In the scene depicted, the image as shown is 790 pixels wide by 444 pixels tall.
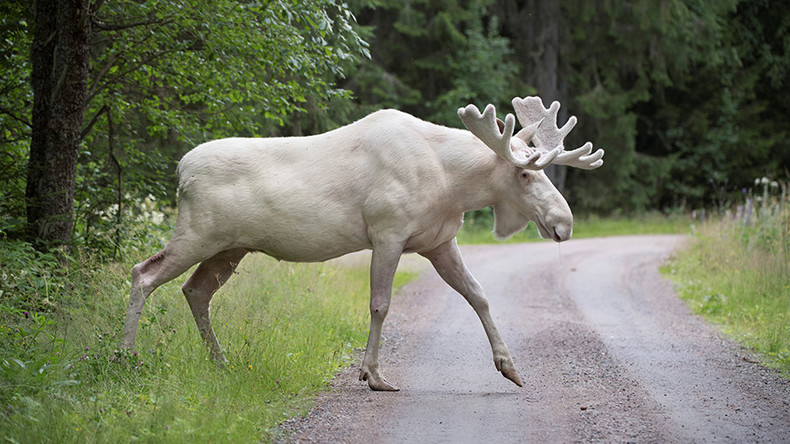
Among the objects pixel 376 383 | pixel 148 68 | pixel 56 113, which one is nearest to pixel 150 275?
pixel 376 383

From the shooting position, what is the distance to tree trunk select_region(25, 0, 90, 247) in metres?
7.41

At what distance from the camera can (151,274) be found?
19.9ft

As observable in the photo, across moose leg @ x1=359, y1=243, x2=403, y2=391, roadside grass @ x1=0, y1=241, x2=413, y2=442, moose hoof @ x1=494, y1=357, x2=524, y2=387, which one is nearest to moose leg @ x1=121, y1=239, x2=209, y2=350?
roadside grass @ x1=0, y1=241, x2=413, y2=442

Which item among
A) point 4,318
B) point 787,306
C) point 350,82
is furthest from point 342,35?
point 350,82

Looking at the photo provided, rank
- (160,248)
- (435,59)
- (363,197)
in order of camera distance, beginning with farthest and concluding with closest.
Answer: (435,59)
(160,248)
(363,197)

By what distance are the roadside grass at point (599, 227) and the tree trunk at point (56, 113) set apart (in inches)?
521

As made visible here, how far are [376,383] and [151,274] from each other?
1.88m

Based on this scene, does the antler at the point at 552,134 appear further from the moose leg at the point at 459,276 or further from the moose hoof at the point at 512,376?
the moose hoof at the point at 512,376

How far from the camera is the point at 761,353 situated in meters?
7.56

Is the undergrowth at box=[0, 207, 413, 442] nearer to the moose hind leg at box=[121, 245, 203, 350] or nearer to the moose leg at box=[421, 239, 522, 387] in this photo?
the moose hind leg at box=[121, 245, 203, 350]

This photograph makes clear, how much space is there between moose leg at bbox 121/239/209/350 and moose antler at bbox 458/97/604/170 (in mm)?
2329

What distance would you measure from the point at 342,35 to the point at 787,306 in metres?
5.81

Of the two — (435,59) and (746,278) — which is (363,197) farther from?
(435,59)

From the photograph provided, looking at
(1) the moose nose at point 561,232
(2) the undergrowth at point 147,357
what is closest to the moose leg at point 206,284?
(2) the undergrowth at point 147,357
